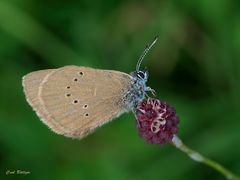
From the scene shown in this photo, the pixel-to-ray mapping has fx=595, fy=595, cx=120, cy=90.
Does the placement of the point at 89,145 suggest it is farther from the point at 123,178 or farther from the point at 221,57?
the point at 221,57

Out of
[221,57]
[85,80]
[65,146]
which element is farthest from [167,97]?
[85,80]

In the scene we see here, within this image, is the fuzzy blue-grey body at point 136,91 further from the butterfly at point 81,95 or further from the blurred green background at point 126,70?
the blurred green background at point 126,70

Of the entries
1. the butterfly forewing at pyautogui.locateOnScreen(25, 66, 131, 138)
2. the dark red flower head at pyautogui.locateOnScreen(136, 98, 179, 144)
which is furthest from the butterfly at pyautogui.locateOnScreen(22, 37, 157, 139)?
the dark red flower head at pyautogui.locateOnScreen(136, 98, 179, 144)

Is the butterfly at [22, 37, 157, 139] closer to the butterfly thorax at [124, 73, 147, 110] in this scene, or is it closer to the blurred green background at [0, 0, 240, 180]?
the butterfly thorax at [124, 73, 147, 110]

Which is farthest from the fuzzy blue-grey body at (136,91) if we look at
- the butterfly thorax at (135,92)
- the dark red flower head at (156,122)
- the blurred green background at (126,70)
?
the blurred green background at (126,70)

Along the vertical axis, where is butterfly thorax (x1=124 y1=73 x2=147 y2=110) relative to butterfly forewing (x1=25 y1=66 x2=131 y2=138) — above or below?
above

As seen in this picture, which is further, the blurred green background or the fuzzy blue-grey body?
the blurred green background
